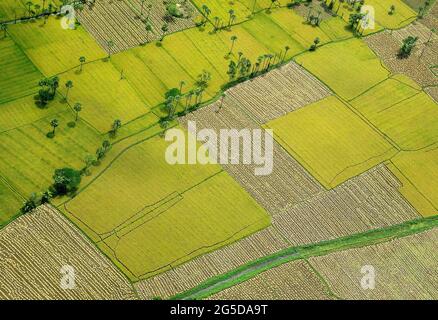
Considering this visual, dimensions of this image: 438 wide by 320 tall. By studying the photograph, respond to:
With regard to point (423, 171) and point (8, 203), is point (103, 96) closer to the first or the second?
point (8, 203)

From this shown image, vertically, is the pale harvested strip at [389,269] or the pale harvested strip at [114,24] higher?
the pale harvested strip at [114,24]

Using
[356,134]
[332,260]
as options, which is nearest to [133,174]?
[332,260]

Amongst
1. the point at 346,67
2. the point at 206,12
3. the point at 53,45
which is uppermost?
the point at 206,12

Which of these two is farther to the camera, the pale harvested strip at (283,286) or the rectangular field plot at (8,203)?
the rectangular field plot at (8,203)

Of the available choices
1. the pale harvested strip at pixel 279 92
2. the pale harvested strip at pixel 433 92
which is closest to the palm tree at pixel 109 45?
the pale harvested strip at pixel 279 92

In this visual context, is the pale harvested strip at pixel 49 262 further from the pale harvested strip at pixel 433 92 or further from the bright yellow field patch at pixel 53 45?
the pale harvested strip at pixel 433 92

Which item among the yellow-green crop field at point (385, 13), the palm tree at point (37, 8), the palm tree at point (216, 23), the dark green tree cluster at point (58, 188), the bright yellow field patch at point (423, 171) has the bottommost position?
the dark green tree cluster at point (58, 188)

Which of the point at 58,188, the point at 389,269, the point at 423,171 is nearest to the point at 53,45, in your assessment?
the point at 58,188

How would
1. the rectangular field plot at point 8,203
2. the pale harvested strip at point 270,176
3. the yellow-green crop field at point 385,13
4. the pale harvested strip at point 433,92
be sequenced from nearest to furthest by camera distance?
the rectangular field plot at point 8,203
the pale harvested strip at point 270,176
the pale harvested strip at point 433,92
the yellow-green crop field at point 385,13
